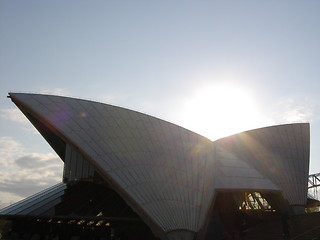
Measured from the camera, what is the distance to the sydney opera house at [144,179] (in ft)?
61.9

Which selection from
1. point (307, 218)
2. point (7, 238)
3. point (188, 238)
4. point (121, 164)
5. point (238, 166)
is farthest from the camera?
point (238, 166)

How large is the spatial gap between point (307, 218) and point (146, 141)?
1486 centimetres

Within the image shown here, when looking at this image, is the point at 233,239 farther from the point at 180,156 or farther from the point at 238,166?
the point at 180,156

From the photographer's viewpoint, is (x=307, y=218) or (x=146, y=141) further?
(x=307, y=218)

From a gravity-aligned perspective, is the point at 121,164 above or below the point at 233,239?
above

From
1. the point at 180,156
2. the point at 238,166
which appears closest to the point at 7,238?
the point at 180,156

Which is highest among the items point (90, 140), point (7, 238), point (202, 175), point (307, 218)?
point (90, 140)

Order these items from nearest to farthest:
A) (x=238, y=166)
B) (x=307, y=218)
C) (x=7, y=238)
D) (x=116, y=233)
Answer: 1. (x=116, y=233)
2. (x=7, y=238)
3. (x=307, y=218)
4. (x=238, y=166)

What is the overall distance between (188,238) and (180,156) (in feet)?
24.2

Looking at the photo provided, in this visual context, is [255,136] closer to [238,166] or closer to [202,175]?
[238,166]

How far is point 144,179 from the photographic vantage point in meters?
19.6

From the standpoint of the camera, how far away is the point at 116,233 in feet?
72.5

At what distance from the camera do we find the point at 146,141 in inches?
914

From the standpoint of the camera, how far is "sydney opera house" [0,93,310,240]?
18875mm
